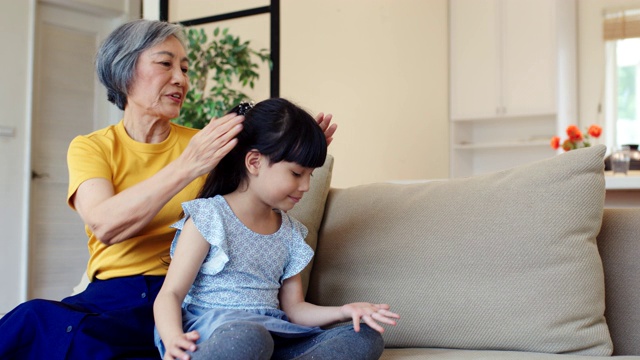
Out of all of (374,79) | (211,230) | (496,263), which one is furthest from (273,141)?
(374,79)

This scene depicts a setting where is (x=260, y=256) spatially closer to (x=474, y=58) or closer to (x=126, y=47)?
(x=126, y=47)

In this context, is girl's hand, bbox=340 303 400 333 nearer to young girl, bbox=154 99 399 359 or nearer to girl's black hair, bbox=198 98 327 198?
young girl, bbox=154 99 399 359

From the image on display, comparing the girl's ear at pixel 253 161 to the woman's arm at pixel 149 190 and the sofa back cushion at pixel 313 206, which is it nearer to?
the woman's arm at pixel 149 190

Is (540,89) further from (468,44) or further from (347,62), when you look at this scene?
(347,62)

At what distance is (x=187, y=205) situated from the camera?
4.92 ft

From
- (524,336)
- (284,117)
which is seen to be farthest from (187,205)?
(524,336)

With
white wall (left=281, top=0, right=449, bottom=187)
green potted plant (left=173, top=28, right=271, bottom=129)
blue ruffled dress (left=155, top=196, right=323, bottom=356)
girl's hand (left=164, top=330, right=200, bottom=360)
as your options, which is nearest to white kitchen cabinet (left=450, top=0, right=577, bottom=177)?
white wall (left=281, top=0, right=449, bottom=187)

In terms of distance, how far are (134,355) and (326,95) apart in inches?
173

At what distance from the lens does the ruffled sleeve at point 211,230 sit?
1.46m

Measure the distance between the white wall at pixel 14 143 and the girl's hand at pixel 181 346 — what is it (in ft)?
13.3

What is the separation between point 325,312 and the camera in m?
1.51

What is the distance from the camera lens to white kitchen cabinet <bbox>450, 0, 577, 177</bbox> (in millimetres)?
6617

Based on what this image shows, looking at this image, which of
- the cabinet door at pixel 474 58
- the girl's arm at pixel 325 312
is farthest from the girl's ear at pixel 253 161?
the cabinet door at pixel 474 58

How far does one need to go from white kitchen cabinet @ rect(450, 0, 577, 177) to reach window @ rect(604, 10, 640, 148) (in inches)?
14.6
